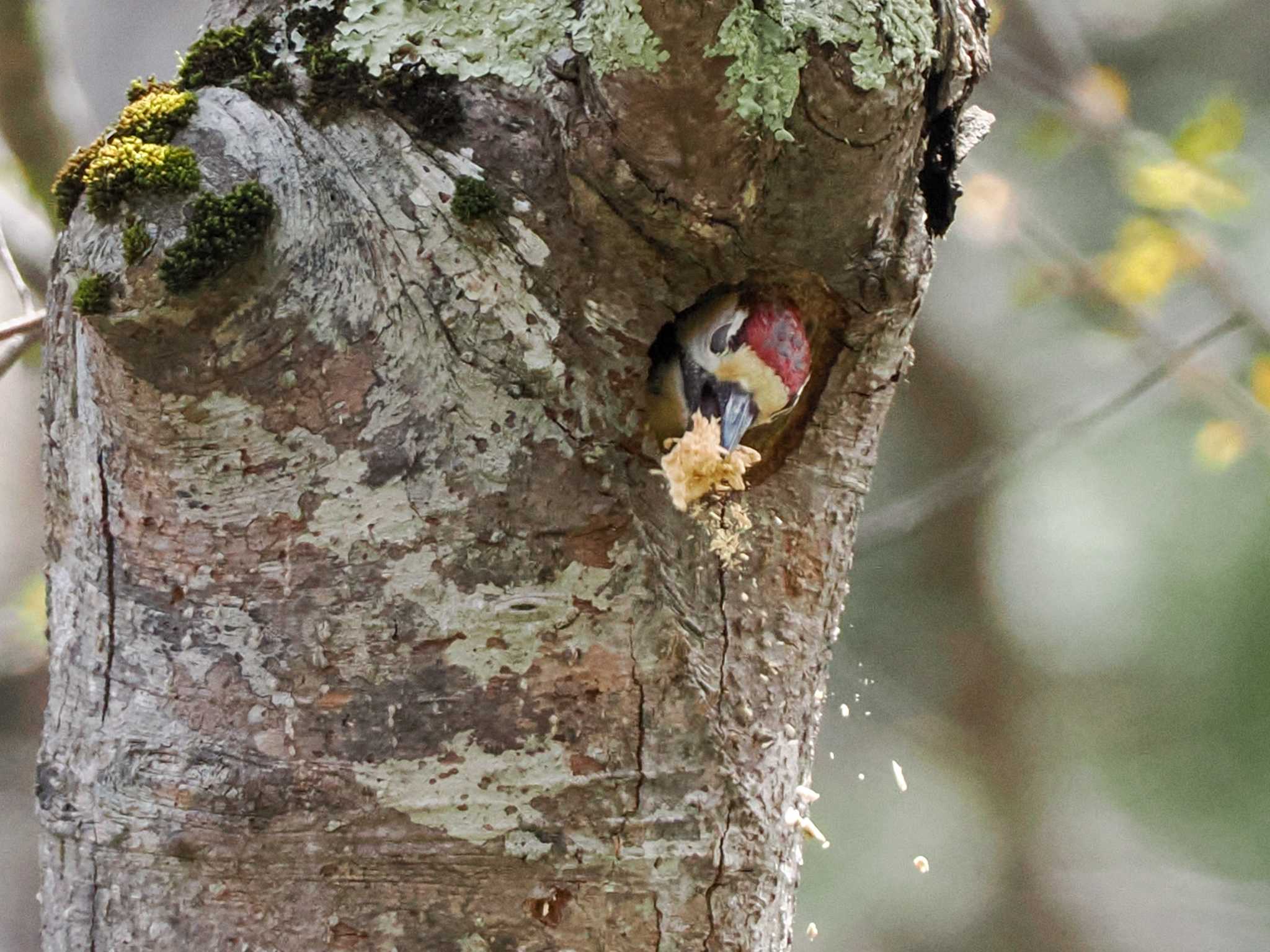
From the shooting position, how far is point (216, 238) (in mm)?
1065

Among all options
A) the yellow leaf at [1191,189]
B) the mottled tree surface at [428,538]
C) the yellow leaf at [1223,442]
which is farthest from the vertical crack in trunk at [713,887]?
the yellow leaf at [1223,442]

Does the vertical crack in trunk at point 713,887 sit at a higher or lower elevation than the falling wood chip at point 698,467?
lower

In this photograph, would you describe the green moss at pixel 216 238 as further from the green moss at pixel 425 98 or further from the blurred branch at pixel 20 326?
the blurred branch at pixel 20 326

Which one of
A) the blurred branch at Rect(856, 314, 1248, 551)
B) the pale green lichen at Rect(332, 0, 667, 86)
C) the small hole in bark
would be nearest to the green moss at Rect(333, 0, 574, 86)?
the pale green lichen at Rect(332, 0, 667, 86)

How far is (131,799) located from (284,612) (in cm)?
22

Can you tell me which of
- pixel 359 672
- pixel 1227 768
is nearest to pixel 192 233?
pixel 359 672

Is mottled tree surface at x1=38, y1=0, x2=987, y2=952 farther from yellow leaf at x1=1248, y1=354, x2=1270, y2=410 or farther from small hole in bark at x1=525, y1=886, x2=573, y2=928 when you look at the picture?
yellow leaf at x1=1248, y1=354, x2=1270, y2=410

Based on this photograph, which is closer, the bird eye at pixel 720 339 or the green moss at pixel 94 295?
the green moss at pixel 94 295

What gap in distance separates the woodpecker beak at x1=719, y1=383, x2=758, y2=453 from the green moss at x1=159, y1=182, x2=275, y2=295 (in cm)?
49

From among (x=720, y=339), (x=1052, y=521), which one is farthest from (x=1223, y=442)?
(x=1052, y=521)

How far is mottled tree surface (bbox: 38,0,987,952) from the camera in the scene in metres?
1.10

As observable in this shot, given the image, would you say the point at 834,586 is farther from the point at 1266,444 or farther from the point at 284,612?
the point at 1266,444

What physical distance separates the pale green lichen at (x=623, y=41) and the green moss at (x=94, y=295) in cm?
45

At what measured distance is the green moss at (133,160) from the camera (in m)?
1.08
